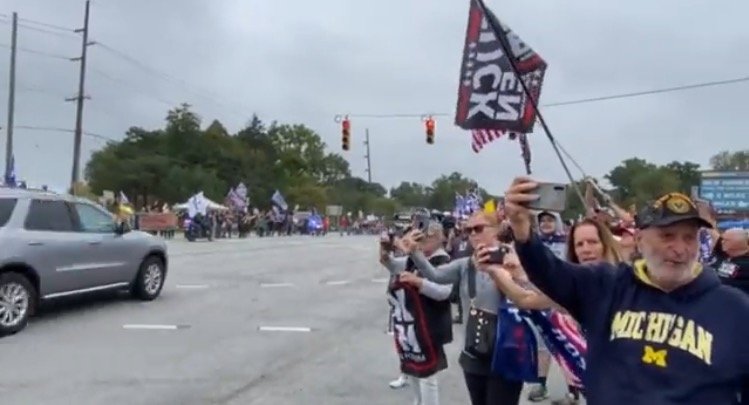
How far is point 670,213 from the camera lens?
2.74 metres

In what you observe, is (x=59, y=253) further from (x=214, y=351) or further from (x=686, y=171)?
(x=686, y=171)

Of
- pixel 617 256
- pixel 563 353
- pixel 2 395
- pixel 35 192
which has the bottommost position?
pixel 2 395

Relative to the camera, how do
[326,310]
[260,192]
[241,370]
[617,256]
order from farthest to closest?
1. [260,192]
2. [326,310]
3. [241,370]
4. [617,256]

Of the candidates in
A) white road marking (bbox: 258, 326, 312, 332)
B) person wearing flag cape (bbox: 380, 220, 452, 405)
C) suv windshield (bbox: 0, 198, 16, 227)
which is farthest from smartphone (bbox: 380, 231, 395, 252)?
suv windshield (bbox: 0, 198, 16, 227)

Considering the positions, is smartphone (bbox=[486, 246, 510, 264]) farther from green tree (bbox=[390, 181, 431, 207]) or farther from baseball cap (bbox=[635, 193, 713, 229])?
green tree (bbox=[390, 181, 431, 207])

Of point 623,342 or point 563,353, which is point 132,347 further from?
point 623,342

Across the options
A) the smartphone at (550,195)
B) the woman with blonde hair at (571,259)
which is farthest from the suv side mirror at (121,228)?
the smartphone at (550,195)

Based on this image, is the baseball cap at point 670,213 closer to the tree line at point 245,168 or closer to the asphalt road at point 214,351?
the asphalt road at point 214,351

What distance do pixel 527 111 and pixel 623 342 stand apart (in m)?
6.77

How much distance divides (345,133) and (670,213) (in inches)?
1357

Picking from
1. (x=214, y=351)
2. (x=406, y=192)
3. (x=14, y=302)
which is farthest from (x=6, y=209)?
(x=406, y=192)

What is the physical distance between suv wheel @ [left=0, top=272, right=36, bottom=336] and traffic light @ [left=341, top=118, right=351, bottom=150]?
26.0 metres

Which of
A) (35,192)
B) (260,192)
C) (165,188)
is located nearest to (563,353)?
(35,192)

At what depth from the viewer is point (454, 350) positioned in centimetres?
1058
